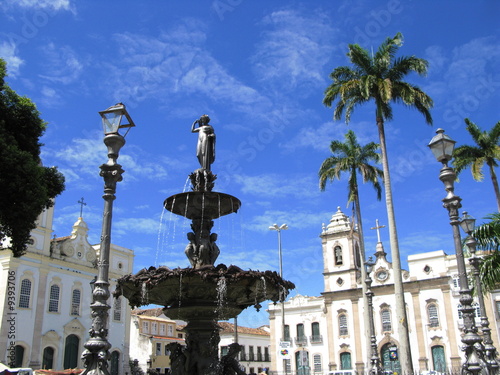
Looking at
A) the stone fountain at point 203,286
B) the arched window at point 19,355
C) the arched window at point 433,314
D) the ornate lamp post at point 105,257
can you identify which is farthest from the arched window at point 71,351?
the arched window at point 433,314

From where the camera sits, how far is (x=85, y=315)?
34594mm

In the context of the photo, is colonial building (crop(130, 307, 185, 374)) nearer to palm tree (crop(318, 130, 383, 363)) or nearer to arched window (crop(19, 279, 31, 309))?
arched window (crop(19, 279, 31, 309))

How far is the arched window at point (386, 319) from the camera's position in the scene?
4450 centimetres

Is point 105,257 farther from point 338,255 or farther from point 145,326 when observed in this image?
point 338,255

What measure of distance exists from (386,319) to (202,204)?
39384 mm

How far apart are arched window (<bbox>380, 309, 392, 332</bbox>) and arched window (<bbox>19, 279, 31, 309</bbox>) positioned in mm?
30884

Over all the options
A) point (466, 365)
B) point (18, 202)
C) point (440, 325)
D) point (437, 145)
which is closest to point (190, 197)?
point (437, 145)

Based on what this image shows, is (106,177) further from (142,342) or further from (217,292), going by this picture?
(142,342)

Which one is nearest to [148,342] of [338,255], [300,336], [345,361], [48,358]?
[300,336]

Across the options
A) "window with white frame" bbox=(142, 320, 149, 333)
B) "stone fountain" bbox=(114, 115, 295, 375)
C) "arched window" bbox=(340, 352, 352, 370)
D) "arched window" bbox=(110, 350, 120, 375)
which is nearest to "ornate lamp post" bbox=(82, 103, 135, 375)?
"stone fountain" bbox=(114, 115, 295, 375)

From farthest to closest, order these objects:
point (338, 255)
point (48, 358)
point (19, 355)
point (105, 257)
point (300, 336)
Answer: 1. point (338, 255)
2. point (300, 336)
3. point (48, 358)
4. point (19, 355)
5. point (105, 257)

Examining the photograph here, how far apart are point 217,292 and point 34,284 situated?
26522 mm

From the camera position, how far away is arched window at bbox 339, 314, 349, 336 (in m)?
46.6

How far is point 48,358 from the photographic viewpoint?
1229 inches
